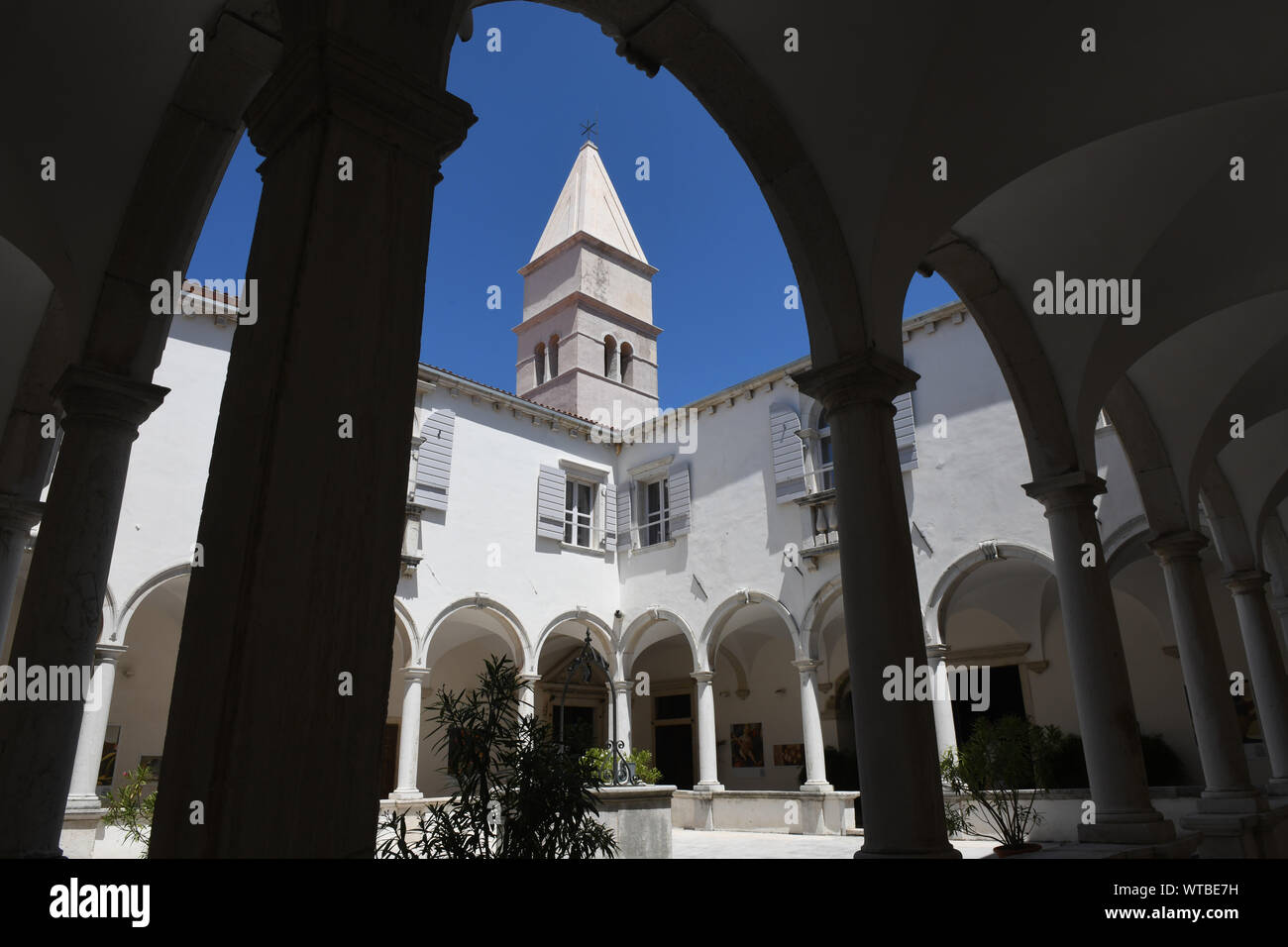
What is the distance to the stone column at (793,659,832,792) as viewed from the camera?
553 inches

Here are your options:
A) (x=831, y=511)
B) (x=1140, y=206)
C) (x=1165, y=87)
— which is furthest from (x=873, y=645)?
(x=831, y=511)

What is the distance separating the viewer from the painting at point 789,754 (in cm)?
1771

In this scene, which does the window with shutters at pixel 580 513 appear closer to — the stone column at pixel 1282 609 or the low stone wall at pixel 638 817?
the low stone wall at pixel 638 817

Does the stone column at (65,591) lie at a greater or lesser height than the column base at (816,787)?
greater

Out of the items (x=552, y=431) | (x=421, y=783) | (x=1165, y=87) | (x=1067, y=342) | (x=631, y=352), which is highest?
(x=631, y=352)

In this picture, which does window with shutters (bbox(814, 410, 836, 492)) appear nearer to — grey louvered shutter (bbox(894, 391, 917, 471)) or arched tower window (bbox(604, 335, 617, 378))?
grey louvered shutter (bbox(894, 391, 917, 471))

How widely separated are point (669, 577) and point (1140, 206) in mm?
11411

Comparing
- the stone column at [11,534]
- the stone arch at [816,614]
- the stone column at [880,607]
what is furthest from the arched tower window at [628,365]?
the stone column at [880,607]

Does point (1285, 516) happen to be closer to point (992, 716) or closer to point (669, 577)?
point (992, 716)

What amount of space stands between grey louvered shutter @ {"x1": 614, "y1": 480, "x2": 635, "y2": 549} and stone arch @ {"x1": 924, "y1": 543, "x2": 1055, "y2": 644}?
21.0ft

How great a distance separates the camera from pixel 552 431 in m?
17.2

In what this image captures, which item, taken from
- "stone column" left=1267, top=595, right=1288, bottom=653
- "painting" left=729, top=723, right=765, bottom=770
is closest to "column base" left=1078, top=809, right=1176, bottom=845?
"stone column" left=1267, top=595, right=1288, bottom=653

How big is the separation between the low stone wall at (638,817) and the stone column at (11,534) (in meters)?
5.19

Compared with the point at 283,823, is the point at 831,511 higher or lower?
higher
